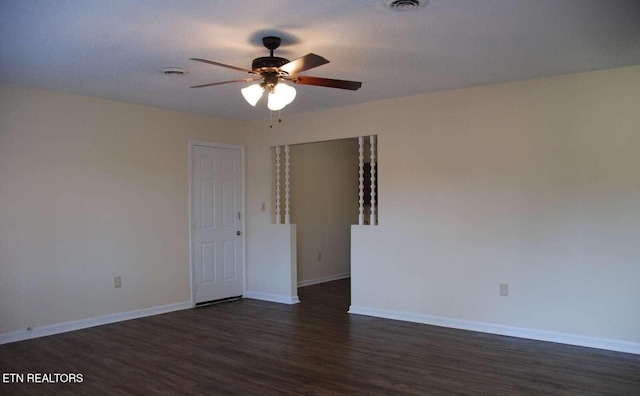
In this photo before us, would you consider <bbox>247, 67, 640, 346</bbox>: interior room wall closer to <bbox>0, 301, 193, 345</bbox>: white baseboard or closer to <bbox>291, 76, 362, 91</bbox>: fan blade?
<bbox>291, 76, 362, 91</bbox>: fan blade

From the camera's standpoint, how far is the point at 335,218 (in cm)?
792

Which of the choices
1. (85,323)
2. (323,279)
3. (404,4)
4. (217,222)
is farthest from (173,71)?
(323,279)

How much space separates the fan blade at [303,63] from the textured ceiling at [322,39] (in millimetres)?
236

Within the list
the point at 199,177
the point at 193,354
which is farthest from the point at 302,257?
the point at 193,354

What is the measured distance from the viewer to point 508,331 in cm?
452

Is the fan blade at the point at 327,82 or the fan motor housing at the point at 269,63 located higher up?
the fan motor housing at the point at 269,63

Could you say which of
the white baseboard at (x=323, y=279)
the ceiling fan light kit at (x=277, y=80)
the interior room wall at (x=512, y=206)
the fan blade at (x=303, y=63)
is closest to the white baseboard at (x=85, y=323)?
the white baseboard at (x=323, y=279)

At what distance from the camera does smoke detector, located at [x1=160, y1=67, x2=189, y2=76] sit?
3.98m

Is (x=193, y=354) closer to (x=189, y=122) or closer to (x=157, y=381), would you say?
(x=157, y=381)

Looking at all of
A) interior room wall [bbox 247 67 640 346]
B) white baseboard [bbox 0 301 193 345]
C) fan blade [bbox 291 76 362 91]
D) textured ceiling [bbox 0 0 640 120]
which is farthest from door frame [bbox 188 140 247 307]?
fan blade [bbox 291 76 362 91]

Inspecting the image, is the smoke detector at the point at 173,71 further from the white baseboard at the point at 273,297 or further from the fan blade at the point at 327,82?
the white baseboard at the point at 273,297

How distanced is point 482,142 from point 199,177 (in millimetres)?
3435

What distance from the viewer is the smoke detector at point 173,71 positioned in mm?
3979

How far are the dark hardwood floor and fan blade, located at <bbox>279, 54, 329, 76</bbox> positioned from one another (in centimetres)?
216
